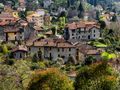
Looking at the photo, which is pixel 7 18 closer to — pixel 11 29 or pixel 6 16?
pixel 6 16

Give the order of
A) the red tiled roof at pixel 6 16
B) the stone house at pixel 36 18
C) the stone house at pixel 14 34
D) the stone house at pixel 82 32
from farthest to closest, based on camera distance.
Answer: the stone house at pixel 36 18 < the red tiled roof at pixel 6 16 < the stone house at pixel 82 32 < the stone house at pixel 14 34

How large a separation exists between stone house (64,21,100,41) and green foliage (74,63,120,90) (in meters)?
29.9

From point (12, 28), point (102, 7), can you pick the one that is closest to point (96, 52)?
point (12, 28)

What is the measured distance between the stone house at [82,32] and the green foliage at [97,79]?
98.1ft

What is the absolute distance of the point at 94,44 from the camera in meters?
49.7

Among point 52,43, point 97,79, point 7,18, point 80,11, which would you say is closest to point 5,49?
point 52,43

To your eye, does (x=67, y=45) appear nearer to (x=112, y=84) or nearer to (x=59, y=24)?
(x=59, y=24)

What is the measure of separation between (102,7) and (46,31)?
3932 centimetres

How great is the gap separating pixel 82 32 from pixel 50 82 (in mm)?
31583

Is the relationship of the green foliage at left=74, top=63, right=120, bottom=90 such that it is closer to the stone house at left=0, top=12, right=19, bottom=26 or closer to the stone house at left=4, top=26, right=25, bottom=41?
the stone house at left=4, top=26, right=25, bottom=41

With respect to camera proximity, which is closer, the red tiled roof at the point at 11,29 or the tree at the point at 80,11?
the red tiled roof at the point at 11,29

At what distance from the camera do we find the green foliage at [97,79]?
22.5 metres

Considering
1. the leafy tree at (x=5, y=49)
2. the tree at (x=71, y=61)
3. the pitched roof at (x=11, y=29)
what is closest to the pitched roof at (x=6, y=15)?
the pitched roof at (x=11, y=29)

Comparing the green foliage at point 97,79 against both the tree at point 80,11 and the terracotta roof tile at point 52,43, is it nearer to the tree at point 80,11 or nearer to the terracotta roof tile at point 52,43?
the terracotta roof tile at point 52,43
